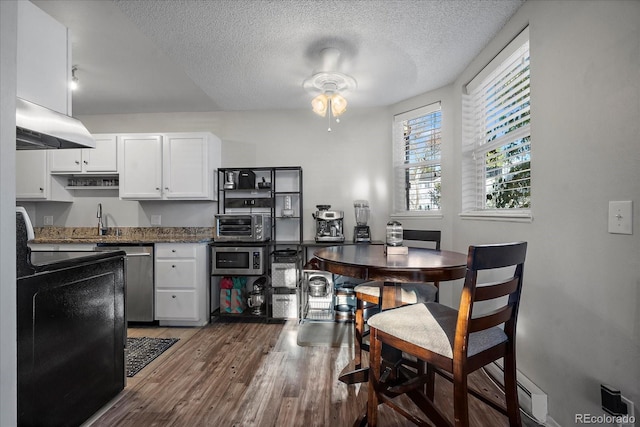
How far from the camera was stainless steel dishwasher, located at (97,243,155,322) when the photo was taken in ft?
10.3

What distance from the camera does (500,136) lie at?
88.6 inches

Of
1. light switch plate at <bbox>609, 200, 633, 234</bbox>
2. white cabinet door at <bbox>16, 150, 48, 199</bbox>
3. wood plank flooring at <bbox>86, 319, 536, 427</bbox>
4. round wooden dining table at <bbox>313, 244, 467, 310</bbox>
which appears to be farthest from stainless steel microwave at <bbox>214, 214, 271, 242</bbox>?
light switch plate at <bbox>609, 200, 633, 234</bbox>

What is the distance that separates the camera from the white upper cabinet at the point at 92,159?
346 centimetres

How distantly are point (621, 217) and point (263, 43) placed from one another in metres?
2.40

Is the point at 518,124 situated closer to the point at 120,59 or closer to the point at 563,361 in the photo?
the point at 563,361

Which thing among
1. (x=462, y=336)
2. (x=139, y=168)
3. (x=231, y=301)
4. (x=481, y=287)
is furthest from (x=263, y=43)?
(x=231, y=301)

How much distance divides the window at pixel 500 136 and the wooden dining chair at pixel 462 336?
0.86 m

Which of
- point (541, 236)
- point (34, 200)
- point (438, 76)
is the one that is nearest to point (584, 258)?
point (541, 236)

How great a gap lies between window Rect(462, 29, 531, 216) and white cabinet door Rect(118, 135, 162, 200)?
3297 millimetres

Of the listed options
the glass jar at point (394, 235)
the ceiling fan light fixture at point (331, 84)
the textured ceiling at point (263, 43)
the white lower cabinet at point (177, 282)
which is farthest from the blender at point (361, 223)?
the white lower cabinet at point (177, 282)

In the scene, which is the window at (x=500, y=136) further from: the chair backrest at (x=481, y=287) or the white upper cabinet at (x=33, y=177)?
the white upper cabinet at (x=33, y=177)

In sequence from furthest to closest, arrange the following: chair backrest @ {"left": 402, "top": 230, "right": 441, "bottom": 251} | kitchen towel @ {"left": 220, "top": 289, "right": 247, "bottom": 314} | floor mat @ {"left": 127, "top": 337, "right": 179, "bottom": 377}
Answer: kitchen towel @ {"left": 220, "top": 289, "right": 247, "bottom": 314}, chair backrest @ {"left": 402, "top": 230, "right": 441, "bottom": 251}, floor mat @ {"left": 127, "top": 337, "right": 179, "bottom": 377}

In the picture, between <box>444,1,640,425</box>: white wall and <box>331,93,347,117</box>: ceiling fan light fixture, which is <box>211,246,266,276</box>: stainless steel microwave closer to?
<box>331,93,347,117</box>: ceiling fan light fixture

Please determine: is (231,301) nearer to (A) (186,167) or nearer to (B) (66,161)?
(A) (186,167)
